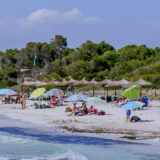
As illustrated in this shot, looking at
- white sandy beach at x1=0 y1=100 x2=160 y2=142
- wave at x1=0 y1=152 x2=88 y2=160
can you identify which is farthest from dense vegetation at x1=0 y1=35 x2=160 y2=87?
wave at x1=0 y1=152 x2=88 y2=160

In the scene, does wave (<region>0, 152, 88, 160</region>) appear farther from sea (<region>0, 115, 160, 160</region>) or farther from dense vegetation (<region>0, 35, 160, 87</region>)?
dense vegetation (<region>0, 35, 160, 87</region>)

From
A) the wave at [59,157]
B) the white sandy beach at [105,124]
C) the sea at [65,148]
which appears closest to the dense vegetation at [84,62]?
the white sandy beach at [105,124]

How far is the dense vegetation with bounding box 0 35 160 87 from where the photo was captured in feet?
149

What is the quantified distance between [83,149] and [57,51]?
5156 centimetres

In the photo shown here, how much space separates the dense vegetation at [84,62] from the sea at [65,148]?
21927 mm

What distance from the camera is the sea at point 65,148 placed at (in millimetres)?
11391

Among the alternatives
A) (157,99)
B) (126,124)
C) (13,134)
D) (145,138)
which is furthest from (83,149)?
(157,99)

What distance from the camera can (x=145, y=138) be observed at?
1273 centimetres

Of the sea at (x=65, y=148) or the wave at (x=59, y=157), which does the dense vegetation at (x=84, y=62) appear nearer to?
the sea at (x=65, y=148)

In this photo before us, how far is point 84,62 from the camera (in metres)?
49.3

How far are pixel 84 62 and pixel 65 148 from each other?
37013mm

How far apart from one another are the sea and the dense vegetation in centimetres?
2193

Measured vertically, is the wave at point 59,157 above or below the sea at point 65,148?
below

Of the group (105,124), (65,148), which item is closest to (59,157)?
(65,148)
